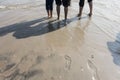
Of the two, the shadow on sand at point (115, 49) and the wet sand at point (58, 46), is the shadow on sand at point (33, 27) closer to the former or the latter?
the wet sand at point (58, 46)

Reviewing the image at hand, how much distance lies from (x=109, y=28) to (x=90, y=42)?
4.54 ft

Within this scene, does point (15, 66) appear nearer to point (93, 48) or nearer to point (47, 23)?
point (93, 48)

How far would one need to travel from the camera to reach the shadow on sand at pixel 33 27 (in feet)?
23.3

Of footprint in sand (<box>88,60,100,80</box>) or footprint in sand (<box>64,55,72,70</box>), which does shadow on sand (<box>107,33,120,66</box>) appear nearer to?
footprint in sand (<box>88,60,100,80</box>)

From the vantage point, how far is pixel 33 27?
7.63 meters

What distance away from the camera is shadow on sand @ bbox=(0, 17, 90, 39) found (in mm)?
7107

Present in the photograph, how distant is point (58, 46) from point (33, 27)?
1.64 metres

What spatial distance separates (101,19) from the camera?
8547 mm

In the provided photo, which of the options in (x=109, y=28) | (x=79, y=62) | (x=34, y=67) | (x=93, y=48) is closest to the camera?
(x=34, y=67)

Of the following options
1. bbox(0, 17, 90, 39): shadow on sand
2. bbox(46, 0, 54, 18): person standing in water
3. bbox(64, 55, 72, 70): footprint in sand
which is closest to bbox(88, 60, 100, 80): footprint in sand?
bbox(64, 55, 72, 70): footprint in sand

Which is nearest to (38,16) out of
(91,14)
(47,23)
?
(47,23)

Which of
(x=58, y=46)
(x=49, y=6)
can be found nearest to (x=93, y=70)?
(x=58, y=46)

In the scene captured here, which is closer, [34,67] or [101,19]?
[34,67]

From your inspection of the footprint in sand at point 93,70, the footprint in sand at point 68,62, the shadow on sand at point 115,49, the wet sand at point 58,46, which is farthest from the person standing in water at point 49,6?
the footprint in sand at point 93,70
